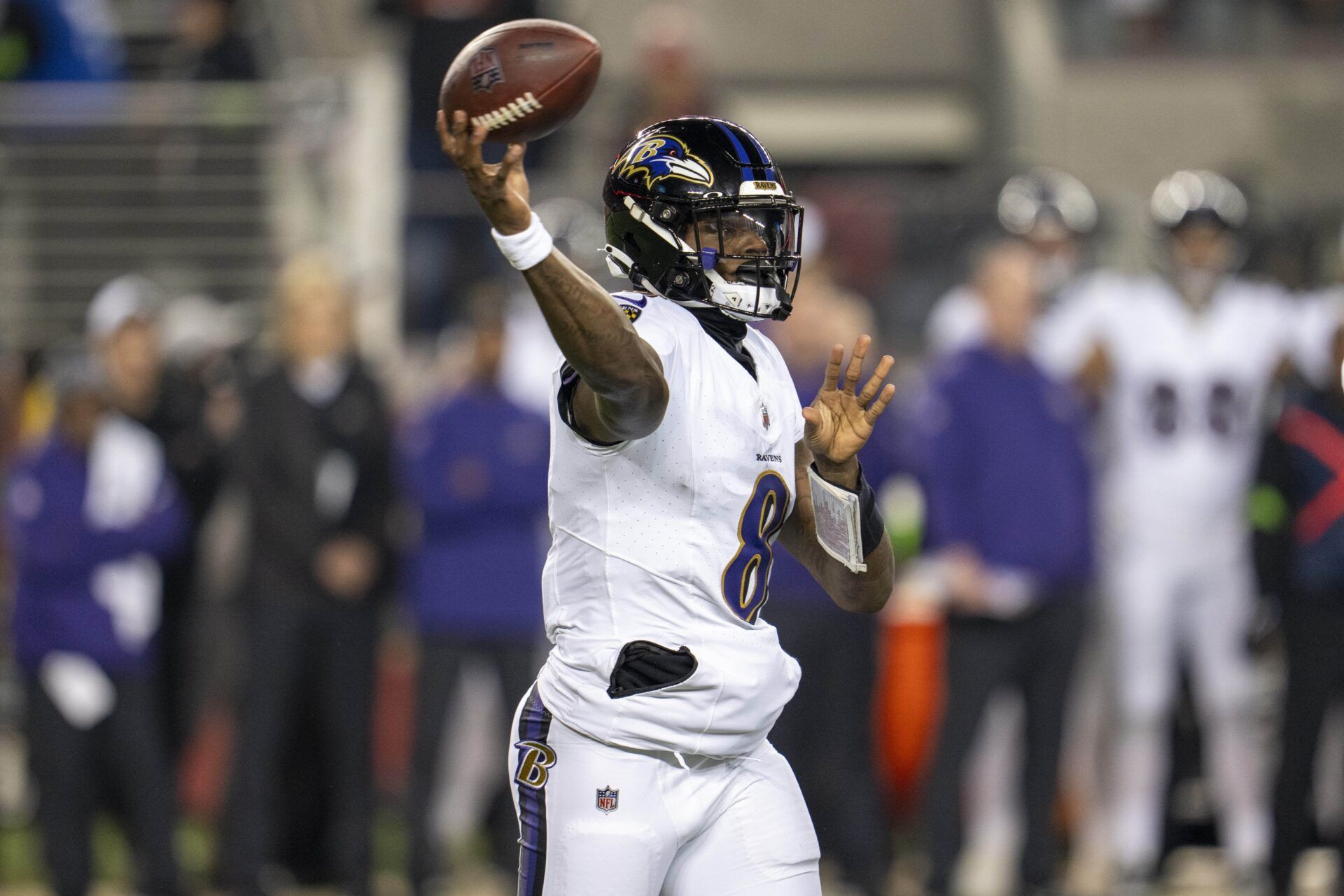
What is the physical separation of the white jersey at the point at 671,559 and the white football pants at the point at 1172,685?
12.3ft

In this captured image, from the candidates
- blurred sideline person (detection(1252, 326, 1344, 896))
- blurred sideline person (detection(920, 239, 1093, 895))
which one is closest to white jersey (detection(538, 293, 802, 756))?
blurred sideline person (detection(920, 239, 1093, 895))

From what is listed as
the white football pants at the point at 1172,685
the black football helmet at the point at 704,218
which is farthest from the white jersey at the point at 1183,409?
the black football helmet at the point at 704,218

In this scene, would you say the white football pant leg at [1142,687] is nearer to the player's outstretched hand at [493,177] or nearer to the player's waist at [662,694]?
the player's waist at [662,694]

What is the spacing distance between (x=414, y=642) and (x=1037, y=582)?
2.28 metres

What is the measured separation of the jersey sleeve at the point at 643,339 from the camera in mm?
3471

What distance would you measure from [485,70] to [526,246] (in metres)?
0.38

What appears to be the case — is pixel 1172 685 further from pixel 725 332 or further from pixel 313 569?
pixel 725 332

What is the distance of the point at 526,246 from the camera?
3234mm

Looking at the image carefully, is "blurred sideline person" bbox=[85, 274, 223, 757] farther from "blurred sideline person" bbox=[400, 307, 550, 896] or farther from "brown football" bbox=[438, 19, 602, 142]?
"brown football" bbox=[438, 19, 602, 142]

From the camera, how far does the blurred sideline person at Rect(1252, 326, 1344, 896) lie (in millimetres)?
6750

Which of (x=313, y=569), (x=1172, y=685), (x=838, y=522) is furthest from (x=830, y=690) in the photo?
(x=838, y=522)

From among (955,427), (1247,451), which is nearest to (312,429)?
(955,427)

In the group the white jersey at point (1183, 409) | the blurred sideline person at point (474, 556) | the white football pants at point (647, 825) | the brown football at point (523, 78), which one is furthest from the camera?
the white jersey at point (1183, 409)

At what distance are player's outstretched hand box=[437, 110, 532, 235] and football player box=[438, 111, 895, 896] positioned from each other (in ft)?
0.73
